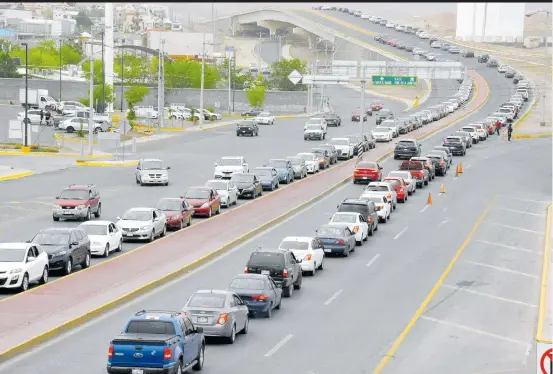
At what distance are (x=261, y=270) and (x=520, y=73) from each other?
148 m

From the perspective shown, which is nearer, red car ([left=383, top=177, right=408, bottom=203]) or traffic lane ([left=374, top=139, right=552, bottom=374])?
traffic lane ([left=374, top=139, right=552, bottom=374])

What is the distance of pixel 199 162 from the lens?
72688 millimetres

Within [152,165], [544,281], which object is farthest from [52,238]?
[152,165]

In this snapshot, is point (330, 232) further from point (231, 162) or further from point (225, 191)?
point (231, 162)

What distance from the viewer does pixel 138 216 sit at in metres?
41.4

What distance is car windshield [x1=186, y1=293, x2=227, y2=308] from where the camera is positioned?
24.4 m

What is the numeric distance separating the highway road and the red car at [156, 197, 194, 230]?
3.45m

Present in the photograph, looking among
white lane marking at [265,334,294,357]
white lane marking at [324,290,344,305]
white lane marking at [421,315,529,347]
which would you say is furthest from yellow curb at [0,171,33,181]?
white lane marking at [265,334,294,357]

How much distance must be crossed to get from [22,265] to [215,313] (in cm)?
827

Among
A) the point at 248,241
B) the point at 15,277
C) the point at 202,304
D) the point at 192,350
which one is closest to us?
the point at 192,350

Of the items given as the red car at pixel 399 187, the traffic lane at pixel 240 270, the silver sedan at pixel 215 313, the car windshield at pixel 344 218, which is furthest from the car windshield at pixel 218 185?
the silver sedan at pixel 215 313

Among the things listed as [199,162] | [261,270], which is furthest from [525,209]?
[261,270]

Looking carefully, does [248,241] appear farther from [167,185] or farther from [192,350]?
[192,350]

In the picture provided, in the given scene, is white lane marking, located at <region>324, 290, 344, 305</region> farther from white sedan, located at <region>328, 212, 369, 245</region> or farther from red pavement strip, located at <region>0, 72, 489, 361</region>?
white sedan, located at <region>328, 212, 369, 245</region>
